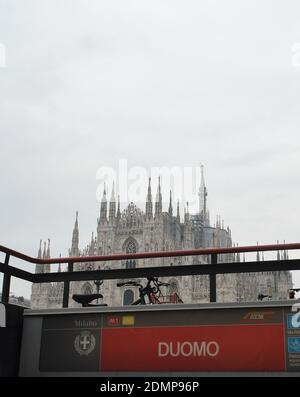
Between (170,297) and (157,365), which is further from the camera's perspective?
(170,297)

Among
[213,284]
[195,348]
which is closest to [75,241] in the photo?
[213,284]

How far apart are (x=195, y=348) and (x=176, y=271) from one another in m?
0.75

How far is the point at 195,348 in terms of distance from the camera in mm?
3623

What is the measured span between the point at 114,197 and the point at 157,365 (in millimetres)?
77815

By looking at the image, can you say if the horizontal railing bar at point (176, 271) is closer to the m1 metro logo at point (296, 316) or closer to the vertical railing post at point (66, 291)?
the vertical railing post at point (66, 291)

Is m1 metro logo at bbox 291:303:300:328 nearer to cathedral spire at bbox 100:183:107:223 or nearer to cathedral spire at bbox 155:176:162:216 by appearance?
cathedral spire at bbox 155:176:162:216

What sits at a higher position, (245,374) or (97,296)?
(97,296)

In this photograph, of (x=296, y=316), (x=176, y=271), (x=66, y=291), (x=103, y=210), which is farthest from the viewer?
(x=103, y=210)

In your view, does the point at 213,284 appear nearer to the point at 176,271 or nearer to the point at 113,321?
the point at 176,271

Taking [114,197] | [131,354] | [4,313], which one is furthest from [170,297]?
[114,197]

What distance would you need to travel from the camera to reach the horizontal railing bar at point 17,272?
14.0ft

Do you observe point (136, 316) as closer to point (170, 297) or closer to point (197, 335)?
point (197, 335)
